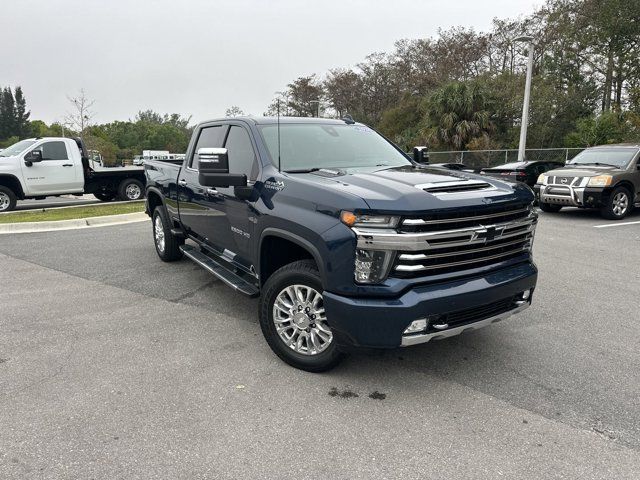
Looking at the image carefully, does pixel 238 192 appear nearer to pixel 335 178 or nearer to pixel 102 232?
pixel 335 178

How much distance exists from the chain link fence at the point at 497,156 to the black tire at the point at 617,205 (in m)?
10.9

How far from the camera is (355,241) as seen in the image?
3.09 meters

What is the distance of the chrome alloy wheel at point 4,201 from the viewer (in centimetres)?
1289

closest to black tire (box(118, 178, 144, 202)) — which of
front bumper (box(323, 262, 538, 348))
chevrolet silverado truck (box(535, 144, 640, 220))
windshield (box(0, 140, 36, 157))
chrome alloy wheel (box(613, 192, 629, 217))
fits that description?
windshield (box(0, 140, 36, 157))

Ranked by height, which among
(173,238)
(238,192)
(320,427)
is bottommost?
(320,427)

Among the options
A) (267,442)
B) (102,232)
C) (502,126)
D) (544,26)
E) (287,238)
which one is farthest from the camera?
(544,26)

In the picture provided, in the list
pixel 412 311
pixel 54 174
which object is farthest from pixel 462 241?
pixel 54 174

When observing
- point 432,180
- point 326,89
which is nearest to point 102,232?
point 432,180

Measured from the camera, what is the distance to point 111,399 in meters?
3.33

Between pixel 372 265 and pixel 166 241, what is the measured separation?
445 centimetres

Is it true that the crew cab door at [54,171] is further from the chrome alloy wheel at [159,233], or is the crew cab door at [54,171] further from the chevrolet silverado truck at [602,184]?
the chevrolet silverado truck at [602,184]

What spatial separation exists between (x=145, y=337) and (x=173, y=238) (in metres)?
2.55

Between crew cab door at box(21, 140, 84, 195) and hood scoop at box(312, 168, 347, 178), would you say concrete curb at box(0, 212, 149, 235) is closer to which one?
crew cab door at box(21, 140, 84, 195)

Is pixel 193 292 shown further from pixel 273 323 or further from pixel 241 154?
pixel 273 323
